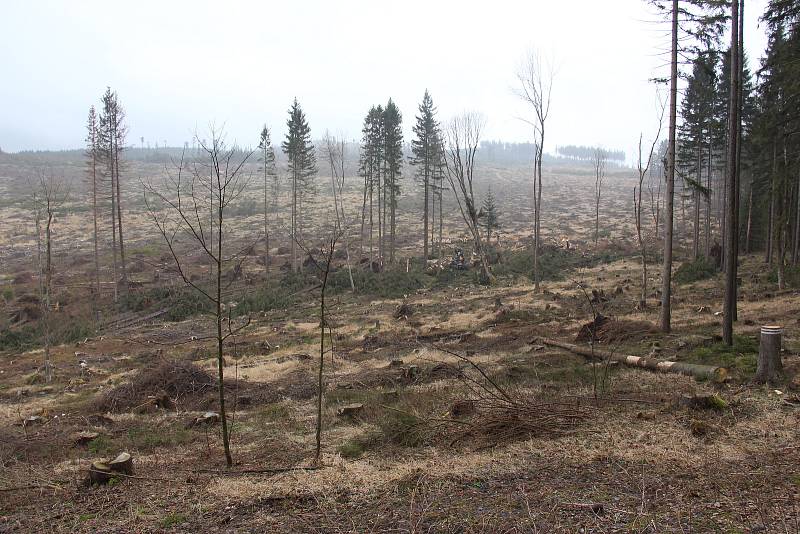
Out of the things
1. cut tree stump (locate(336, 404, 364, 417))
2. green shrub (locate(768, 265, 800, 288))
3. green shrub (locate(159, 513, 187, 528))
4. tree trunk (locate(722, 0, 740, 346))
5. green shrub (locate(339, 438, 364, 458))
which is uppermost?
tree trunk (locate(722, 0, 740, 346))

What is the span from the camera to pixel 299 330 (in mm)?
20766

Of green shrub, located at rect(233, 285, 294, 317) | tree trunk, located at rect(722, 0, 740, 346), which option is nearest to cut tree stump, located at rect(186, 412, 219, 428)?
tree trunk, located at rect(722, 0, 740, 346)

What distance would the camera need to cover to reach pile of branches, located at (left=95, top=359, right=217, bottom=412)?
1095 cm

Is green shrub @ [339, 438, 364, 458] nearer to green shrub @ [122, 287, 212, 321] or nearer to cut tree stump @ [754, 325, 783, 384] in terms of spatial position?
cut tree stump @ [754, 325, 783, 384]

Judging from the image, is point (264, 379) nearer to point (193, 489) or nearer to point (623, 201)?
point (193, 489)

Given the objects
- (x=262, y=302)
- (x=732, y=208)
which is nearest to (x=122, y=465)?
(x=732, y=208)

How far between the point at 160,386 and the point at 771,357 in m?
12.4

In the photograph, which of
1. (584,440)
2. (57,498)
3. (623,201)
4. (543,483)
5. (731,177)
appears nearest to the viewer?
(543,483)

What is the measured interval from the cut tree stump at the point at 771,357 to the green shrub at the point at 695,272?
16.9m

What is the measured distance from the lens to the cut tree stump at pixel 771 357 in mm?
8031

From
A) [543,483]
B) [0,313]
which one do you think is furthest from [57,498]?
[0,313]

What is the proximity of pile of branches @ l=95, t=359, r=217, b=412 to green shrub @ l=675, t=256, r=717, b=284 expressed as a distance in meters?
21.7

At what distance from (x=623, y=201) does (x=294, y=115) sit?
183ft

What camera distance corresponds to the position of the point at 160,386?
11.7m
